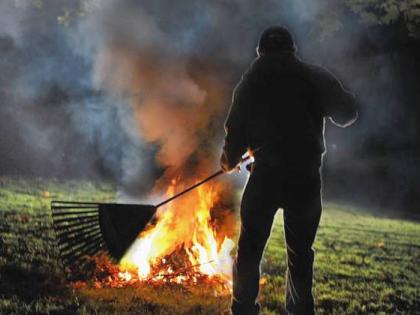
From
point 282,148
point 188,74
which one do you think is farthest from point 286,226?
point 188,74

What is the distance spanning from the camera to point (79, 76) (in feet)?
38.5

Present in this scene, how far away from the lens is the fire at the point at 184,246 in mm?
5309

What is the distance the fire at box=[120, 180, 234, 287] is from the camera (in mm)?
5309

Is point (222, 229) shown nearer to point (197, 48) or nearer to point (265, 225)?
point (265, 225)

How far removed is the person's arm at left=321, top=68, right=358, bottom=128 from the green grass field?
213 cm

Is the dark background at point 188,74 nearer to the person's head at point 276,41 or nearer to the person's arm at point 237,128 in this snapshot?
the person's arm at point 237,128

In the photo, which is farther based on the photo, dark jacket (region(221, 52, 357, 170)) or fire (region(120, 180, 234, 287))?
fire (region(120, 180, 234, 287))

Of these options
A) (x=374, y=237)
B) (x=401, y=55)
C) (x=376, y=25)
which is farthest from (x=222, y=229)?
(x=401, y=55)

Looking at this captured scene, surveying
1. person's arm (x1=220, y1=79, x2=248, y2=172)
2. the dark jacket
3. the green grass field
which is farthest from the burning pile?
the dark jacket

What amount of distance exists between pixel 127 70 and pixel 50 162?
6.11 meters

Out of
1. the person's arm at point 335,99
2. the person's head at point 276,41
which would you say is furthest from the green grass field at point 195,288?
the person's head at point 276,41

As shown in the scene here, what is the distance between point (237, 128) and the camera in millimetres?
3783

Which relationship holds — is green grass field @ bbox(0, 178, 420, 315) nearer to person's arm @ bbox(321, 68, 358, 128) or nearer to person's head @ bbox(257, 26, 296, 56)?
person's arm @ bbox(321, 68, 358, 128)

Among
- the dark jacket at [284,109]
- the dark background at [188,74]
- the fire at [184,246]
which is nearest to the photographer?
the dark jacket at [284,109]
